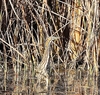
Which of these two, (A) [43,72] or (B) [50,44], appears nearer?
(A) [43,72]

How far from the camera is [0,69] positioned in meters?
4.15

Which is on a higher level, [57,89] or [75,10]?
[75,10]

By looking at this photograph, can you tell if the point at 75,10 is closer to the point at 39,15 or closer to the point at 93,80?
the point at 39,15

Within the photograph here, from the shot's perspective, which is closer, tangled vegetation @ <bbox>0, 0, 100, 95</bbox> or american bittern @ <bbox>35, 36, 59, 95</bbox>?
american bittern @ <bbox>35, 36, 59, 95</bbox>

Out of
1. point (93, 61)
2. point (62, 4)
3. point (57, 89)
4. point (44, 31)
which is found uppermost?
point (62, 4)

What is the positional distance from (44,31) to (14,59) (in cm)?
43

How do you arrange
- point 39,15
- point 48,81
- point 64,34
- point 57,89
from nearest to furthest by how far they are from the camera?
1. point 57,89
2. point 48,81
3. point 39,15
4. point 64,34

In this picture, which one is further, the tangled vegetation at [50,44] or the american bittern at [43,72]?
the tangled vegetation at [50,44]

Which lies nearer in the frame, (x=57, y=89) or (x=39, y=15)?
(x=57, y=89)

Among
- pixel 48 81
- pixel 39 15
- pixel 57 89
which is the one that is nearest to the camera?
pixel 57 89

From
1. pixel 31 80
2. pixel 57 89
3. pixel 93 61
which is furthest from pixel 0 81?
pixel 93 61

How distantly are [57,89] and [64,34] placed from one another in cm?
125

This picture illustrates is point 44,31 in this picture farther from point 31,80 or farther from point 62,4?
point 31,80

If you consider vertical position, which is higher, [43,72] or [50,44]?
[50,44]
